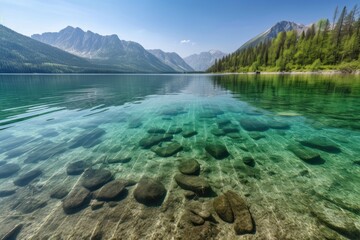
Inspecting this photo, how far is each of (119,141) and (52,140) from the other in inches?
214

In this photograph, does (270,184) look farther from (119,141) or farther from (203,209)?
(119,141)

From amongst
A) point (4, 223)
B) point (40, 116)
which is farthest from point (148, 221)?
point (40, 116)

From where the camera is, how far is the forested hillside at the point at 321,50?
9957 cm

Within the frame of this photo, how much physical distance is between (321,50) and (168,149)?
148 m

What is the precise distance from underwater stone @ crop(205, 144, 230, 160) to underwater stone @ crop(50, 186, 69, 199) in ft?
25.5

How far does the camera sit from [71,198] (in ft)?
22.7

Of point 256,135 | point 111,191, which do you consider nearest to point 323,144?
point 256,135

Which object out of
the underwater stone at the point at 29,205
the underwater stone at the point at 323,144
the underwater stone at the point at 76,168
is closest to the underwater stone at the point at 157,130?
the underwater stone at the point at 76,168

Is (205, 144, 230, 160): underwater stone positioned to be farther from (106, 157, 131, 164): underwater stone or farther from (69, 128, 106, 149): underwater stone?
(69, 128, 106, 149): underwater stone

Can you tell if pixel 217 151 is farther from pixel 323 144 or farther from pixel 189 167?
pixel 323 144

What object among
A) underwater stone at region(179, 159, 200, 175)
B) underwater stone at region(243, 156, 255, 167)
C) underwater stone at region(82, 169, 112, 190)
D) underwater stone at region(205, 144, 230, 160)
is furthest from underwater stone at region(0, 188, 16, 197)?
underwater stone at region(243, 156, 255, 167)

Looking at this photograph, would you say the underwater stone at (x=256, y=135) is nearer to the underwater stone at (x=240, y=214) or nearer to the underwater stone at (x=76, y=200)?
the underwater stone at (x=240, y=214)

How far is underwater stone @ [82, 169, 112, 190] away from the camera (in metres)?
7.72

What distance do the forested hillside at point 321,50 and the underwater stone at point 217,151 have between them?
122611 mm
